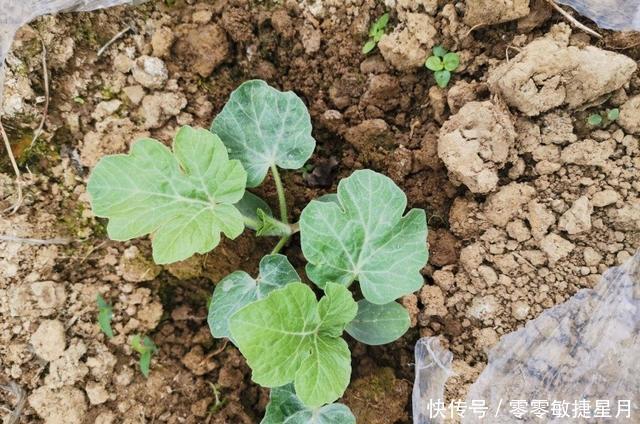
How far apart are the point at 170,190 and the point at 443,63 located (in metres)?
0.96

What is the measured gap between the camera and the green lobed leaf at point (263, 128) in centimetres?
184

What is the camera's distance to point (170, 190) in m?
1.75

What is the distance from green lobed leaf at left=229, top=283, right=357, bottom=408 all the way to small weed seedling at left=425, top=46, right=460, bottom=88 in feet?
2.58

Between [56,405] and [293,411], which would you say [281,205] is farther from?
[56,405]

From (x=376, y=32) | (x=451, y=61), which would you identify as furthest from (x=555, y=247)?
(x=376, y=32)

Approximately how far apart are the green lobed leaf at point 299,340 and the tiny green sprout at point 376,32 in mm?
854

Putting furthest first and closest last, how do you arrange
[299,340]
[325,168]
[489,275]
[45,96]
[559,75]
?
1. [325,168]
2. [45,96]
3. [489,275]
4. [559,75]
5. [299,340]

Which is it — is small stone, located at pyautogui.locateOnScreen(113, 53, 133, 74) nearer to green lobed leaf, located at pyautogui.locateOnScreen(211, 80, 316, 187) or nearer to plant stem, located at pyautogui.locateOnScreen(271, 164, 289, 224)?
green lobed leaf, located at pyautogui.locateOnScreen(211, 80, 316, 187)

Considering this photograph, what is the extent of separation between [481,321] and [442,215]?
369mm

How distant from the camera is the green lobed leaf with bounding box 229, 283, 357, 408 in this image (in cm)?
152

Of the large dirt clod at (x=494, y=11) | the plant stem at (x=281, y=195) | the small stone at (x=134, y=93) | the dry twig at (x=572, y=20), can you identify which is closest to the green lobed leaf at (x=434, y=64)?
the large dirt clod at (x=494, y=11)

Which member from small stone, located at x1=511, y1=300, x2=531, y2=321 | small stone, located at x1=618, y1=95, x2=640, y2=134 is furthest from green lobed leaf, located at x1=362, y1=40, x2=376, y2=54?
small stone, located at x1=511, y1=300, x2=531, y2=321

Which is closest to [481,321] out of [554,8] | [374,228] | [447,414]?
[447,414]

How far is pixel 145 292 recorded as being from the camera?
2.06 meters
